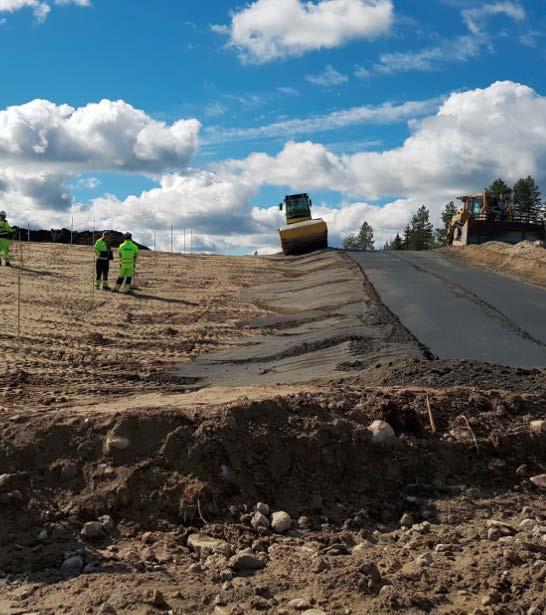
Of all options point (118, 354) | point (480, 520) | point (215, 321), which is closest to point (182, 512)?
point (480, 520)

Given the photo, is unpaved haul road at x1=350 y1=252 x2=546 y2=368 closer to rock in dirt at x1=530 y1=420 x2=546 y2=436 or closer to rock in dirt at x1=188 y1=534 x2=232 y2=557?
rock in dirt at x1=530 y1=420 x2=546 y2=436

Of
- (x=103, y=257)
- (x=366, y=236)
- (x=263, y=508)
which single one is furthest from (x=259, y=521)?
(x=366, y=236)

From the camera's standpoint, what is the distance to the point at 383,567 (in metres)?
4.46

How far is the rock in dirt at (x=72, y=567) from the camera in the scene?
14.5ft

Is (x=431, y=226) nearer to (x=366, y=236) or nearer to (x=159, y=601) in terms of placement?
(x=366, y=236)

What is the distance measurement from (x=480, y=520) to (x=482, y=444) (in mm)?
1025

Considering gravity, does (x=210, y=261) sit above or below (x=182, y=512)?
above

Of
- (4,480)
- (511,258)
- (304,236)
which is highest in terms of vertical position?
(304,236)

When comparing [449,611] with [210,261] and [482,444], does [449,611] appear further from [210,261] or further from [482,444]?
[210,261]

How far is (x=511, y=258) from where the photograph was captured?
29281 millimetres

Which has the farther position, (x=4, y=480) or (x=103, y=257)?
(x=103, y=257)

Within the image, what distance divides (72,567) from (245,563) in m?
1.12

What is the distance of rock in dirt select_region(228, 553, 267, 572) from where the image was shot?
14.6 ft

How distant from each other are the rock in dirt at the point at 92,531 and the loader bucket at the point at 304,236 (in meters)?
30.5
